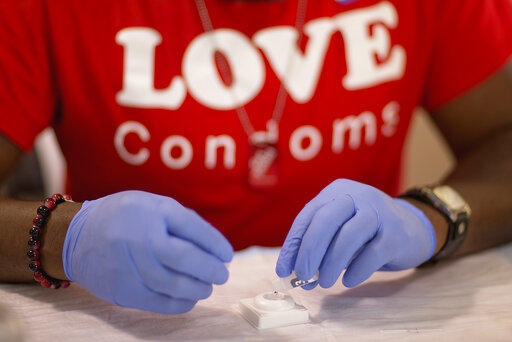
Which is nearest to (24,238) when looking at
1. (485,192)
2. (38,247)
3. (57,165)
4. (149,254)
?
(38,247)

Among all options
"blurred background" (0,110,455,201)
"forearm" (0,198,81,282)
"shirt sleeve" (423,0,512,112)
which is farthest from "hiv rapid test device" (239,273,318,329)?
"blurred background" (0,110,455,201)

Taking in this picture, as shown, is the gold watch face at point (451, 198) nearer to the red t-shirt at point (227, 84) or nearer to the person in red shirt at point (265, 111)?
the person in red shirt at point (265, 111)

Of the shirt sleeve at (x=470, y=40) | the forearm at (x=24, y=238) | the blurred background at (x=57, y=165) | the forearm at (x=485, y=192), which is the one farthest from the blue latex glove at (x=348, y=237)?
the blurred background at (x=57, y=165)

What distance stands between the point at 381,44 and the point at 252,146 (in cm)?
30

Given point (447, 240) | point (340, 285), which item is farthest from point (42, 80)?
point (447, 240)

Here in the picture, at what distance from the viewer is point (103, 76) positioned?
0.92 meters

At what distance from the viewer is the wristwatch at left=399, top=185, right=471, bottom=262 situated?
2.70ft

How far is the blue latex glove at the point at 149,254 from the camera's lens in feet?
1.97

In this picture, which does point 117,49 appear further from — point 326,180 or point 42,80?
point 326,180

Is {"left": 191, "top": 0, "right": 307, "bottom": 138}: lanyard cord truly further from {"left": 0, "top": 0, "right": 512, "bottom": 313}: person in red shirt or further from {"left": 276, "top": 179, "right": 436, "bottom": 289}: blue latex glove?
{"left": 276, "top": 179, "right": 436, "bottom": 289}: blue latex glove

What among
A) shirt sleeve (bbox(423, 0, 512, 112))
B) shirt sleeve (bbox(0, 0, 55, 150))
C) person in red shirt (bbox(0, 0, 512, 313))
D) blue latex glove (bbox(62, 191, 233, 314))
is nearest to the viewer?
blue latex glove (bbox(62, 191, 233, 314))

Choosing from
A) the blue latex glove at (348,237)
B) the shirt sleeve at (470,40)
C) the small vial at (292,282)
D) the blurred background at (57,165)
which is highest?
the shirt sleeve at (470,40)

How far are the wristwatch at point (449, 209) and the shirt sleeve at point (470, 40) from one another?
0.31 metres

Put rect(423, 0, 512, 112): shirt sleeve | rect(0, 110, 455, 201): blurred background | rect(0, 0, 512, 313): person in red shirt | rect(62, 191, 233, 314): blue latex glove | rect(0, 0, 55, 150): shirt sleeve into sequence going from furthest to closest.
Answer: rect(0, 110, 455, 201): blurred background → rect(423, 0, 512, 112): shirt sleeve → rect(0, 0, 55, 150): shirt sleeve → rect(0, 0, 512, 313): person in red shirt → rect(62, 191, 233, 314): blue latex glove
